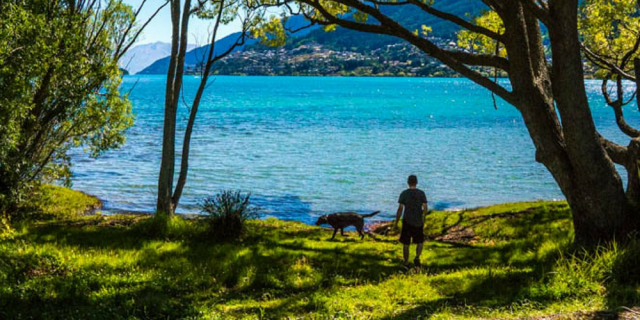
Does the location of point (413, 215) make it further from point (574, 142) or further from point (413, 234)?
point (574, 142)

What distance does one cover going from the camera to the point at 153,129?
219ft

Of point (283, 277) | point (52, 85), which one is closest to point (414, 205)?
point (283, 277)

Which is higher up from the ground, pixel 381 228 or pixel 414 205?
pixel 414 205

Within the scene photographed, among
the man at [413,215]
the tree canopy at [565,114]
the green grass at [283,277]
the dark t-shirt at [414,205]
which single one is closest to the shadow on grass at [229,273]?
the green grass at [283,277]

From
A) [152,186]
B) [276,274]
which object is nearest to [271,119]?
[152,186]

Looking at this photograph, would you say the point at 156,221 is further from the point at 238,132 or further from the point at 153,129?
the point at 153,129

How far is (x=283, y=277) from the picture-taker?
11.7 meters

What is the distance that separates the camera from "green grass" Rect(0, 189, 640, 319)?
8.94 m

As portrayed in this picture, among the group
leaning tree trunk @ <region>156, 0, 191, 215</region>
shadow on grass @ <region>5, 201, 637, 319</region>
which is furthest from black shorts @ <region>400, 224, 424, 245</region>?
leaning tree trunk @ <region>156, 0, 191, 215</region>

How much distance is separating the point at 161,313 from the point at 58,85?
1034 cm

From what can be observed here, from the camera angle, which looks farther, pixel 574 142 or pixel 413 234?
pixel 413 234

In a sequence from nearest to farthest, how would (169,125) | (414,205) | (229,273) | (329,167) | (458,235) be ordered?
(229,273)
(414,205)
(169,125)
(458,235)
(329,167)

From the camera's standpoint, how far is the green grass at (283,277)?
29.3ft

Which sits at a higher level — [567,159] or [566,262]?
[567,159]
